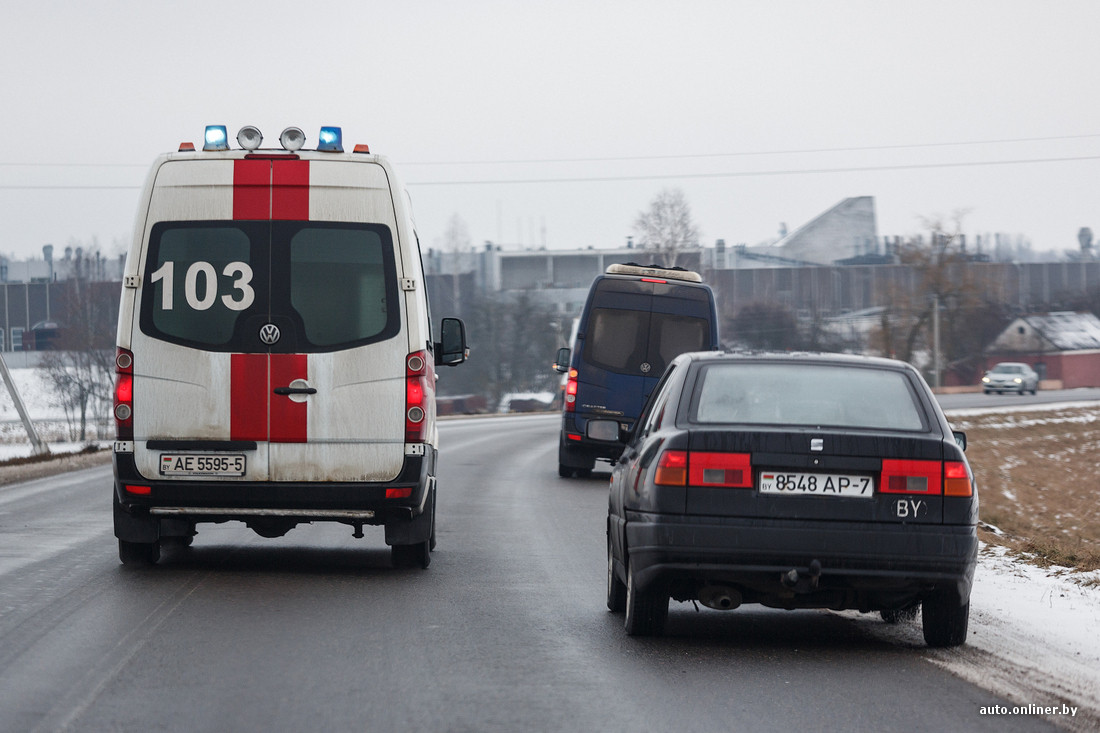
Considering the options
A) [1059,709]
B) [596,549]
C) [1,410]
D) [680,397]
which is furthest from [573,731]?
[1,410]

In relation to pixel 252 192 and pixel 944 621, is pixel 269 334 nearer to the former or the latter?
pixel 252 192

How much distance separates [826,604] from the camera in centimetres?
709

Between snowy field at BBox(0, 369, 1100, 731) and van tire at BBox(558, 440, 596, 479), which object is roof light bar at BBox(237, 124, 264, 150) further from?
van tire at BBox(558, 440, 596, 479)

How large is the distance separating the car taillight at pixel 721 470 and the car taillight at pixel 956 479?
928 millimetres

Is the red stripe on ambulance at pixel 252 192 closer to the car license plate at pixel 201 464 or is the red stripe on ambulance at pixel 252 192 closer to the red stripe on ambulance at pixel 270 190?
the red stripe on ambulance at pixel 270 190

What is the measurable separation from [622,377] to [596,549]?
26.7 ft

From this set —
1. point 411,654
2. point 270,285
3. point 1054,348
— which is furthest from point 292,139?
point 1054,348

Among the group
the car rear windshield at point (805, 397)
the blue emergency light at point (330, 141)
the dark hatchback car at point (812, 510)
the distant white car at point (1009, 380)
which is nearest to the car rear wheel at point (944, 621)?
the dark hatchback car at point (812, 510)

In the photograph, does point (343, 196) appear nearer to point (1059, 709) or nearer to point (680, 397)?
point (680, 397)

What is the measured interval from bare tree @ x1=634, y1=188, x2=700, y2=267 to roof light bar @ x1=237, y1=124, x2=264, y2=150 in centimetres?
8144

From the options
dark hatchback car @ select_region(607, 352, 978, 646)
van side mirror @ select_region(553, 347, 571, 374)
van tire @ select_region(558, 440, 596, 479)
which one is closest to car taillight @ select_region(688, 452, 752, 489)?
dark hatchback car @ select_region(607, 352, 978, 646)

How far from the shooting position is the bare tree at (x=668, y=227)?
298ft

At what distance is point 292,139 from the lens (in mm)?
9781

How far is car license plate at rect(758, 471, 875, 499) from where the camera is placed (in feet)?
22.3
